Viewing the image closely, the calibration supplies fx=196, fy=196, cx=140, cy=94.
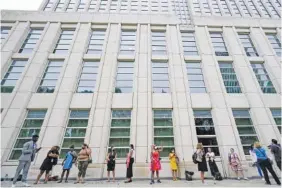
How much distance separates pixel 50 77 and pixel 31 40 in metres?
4.57

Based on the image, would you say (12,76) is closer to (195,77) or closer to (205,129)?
(195,77)

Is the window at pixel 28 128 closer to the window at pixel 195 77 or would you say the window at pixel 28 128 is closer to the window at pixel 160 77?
the window at pixel 160 77

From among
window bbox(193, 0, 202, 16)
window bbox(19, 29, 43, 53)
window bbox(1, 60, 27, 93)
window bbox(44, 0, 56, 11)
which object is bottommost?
window bbox(1, 60, 27, 93)

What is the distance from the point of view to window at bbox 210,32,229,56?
1623 centimetres

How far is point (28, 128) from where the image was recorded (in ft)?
39.1

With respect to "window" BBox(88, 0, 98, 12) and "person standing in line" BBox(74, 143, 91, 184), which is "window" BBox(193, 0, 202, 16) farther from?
"person standing in line" BBox(74, 143, 91, 184)

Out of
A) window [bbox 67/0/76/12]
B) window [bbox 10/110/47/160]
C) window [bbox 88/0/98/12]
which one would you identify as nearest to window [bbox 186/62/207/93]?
window [bbox 10/110/47/160]

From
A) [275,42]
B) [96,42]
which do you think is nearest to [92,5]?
[96,42]

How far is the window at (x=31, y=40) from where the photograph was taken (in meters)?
15.6

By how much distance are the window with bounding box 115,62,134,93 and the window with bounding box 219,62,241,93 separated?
6882 millimetres

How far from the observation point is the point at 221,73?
14836 mm

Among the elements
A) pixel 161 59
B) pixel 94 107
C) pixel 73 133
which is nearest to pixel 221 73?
pixel 161 59

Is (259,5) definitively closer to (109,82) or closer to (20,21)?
(109,82)

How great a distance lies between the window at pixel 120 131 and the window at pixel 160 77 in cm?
285
